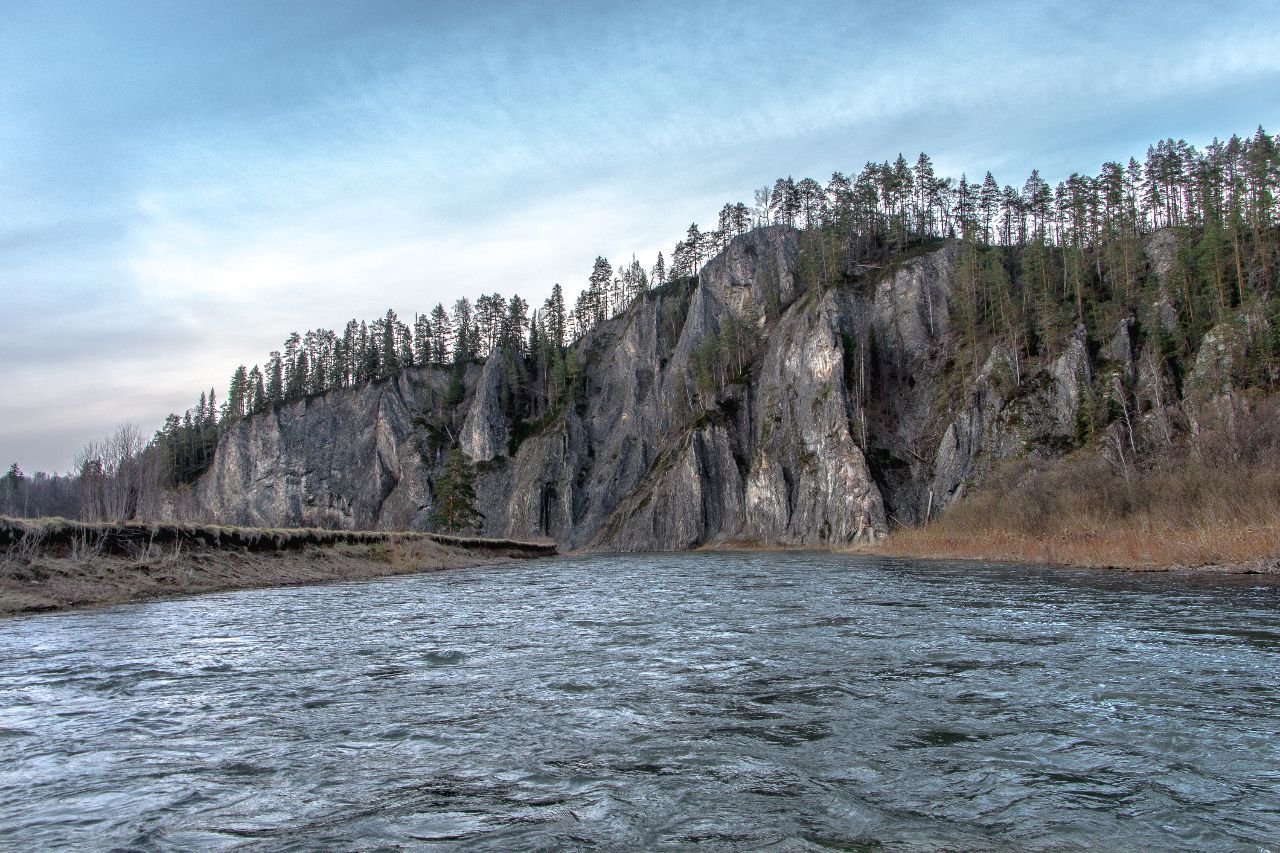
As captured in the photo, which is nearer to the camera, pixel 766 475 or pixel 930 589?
pixel 930 589

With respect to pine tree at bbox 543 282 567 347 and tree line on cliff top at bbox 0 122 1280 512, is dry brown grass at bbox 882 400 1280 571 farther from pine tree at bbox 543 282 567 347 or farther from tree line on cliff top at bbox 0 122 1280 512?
pine tree at bbox 543 282 567 347

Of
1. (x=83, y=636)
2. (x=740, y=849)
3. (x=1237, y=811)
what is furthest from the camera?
(x=83, y=636)

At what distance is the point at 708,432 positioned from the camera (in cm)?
10806

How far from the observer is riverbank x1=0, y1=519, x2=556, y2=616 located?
26.3 m

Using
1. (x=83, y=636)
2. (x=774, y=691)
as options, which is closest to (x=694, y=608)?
(x=774, y=691)

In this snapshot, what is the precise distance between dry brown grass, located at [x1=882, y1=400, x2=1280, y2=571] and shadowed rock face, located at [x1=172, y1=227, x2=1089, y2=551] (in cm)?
2674

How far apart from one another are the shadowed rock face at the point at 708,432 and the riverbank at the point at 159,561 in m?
54.0

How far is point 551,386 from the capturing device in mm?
140250

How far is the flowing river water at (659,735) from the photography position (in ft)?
21.0

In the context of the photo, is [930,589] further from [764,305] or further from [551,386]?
[551,386]

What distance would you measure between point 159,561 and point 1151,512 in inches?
1823

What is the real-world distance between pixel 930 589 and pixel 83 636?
25861 mm

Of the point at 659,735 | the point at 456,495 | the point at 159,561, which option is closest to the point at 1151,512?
the point at 659,735

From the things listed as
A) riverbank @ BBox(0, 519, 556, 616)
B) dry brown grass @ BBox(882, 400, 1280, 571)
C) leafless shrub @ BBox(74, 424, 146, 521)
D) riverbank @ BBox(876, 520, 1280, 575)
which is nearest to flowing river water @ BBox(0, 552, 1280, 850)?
riverbank @ BBox(0, 519, 556, 616)
